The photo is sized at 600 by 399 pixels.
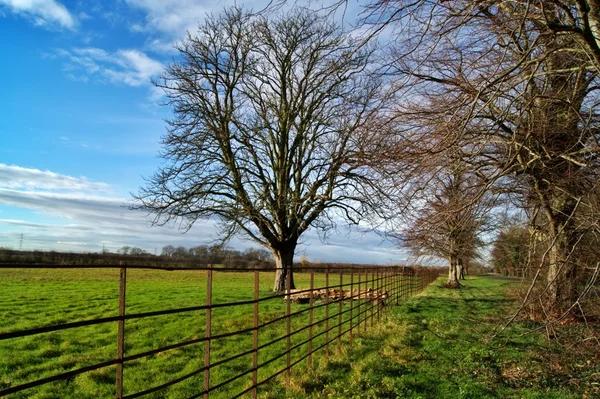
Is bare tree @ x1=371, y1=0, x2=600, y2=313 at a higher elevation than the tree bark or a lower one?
higher

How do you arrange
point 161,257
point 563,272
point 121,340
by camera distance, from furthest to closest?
point 161,257
point 563,272
point 121,340

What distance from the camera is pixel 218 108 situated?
21.1 metres

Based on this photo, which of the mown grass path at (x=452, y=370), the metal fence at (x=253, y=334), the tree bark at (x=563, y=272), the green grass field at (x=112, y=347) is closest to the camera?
the metal fence at (x=253, y=334)

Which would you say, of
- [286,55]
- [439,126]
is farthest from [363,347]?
[286,55]

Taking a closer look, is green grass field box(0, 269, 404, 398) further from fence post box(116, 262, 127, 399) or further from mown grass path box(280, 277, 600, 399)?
fence post box(116, 262, 127, 399)

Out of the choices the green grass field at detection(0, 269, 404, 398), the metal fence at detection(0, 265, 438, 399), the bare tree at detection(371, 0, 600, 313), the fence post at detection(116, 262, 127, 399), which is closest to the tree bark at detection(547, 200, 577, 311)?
the bare tree at detection(371, 0, 600, 313)

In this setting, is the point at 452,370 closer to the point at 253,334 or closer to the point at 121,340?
→ the point at 253,334

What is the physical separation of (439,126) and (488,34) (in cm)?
143

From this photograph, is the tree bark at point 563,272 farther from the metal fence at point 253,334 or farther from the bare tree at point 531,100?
the metal fence at point 253,334

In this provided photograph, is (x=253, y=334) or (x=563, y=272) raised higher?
(x=563, y=272)

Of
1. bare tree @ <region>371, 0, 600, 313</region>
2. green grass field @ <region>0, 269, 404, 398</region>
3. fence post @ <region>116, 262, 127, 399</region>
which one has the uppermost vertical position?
bare tree @ <region>371, 0, 600, 313</region>

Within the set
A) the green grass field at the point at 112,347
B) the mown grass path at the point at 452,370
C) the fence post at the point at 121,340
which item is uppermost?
the fence post at the point at 121,340

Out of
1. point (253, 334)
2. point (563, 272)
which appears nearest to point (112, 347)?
point (253, 334)

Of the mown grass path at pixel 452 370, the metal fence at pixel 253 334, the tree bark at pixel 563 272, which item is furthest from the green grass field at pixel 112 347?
the tree bark at pixel 563 272
